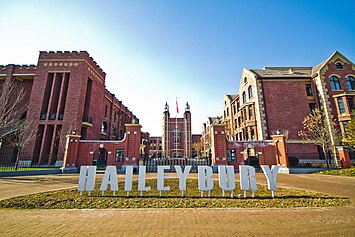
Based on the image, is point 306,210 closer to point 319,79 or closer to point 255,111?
point 255,111

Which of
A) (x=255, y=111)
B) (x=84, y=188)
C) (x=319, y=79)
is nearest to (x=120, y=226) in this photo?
(x=84, y=188)

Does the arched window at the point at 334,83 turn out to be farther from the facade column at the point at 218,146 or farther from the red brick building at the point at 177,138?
the red brick building at the point at 177,138

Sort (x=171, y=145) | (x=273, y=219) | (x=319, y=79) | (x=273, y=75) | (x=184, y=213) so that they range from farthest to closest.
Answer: (x=171, y=145), (x=273, y=75), (x=319, y=79), (x=184, y=213), (x=273, y=219)

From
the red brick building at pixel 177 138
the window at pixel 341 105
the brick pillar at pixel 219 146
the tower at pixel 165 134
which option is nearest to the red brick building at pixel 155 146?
the tower at pixel 165 134

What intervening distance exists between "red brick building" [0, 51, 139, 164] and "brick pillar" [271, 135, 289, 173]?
24.9m

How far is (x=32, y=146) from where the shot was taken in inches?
851

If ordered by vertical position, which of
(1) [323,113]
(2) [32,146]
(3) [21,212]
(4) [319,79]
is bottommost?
(3) [21,212]

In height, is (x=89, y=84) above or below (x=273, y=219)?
above

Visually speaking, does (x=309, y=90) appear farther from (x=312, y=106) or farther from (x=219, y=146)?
(x=219, y=146)

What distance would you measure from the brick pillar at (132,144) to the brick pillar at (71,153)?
5.60 metres

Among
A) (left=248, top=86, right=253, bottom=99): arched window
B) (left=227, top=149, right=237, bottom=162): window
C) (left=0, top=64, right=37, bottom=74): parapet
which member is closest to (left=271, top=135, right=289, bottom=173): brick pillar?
(left=227, top=149, right=237, bottom=162): window

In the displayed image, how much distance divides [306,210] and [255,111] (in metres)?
21.2

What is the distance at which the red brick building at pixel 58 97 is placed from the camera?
22.2 metres

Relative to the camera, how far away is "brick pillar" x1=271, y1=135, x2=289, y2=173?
53.6 feet
